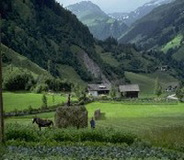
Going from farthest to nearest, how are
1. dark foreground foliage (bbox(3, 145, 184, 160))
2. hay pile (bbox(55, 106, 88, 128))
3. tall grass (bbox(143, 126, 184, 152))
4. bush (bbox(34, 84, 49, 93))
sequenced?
bush (bbox(34, 84, 49, 93))
hay pile (bbox(55, 106, 88, 128))
tall grass (bbox(143, 126, 184, 152))
dark foreground foliage (bbox(3, 145, 184, 160))

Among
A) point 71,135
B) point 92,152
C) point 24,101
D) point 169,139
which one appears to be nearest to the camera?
point 92,152

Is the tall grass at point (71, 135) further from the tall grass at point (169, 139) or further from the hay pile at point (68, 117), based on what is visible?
the hay pile at point (68, 117)

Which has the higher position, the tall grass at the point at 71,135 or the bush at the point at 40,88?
the bush at the point at 40,88

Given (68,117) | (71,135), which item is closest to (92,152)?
(71,135)

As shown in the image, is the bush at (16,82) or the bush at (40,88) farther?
the bush at (16,82)

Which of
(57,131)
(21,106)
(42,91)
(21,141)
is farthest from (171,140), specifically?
(42,91)

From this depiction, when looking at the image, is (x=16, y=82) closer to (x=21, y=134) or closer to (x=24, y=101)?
(x=24, y=101)

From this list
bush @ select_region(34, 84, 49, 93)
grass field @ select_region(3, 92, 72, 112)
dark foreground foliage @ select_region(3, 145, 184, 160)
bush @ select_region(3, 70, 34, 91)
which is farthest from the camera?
bush @ select_region(3, 70, 34, 91)

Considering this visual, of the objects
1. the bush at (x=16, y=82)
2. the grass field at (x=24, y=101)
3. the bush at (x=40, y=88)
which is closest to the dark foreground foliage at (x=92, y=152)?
the grass field at (x=24, y=101)

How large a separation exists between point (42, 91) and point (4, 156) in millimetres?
152581

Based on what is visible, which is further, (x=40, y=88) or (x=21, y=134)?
(x=40, y=88)

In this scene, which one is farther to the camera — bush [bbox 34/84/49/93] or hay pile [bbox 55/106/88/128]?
bush [bbox 34/84/49/93]

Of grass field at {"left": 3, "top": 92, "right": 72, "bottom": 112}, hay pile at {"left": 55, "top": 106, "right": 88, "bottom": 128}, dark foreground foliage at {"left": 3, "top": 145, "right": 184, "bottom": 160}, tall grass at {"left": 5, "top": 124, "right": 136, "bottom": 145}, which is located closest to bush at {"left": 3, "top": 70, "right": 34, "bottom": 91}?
grass field at {"left": 3, "top": 92, "right": 72, "bottom": 112}

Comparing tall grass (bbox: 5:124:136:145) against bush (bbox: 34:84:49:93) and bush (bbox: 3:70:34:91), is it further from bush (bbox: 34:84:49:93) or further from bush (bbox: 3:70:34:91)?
bush (bbox: 3:70:34:91)
